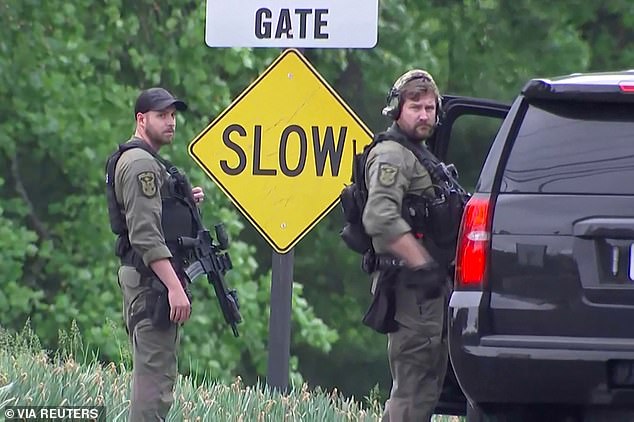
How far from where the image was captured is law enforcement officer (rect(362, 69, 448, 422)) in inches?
232

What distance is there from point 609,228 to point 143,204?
83.5 inches

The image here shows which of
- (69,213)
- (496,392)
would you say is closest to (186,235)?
(496,392)

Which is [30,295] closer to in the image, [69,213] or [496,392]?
[69,213]

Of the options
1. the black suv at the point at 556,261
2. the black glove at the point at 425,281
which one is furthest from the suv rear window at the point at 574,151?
the black glove at the point at 425,281

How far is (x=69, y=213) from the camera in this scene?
16.3 metres

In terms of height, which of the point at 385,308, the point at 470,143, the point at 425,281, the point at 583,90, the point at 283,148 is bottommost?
the point at 470,143

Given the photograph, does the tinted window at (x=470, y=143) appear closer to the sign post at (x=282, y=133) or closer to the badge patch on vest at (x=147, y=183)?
the sign post at (x=282, y=133)

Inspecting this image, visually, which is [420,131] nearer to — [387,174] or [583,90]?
[387,174]

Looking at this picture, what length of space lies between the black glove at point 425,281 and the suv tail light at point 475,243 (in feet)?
2.55

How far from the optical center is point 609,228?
194 inches

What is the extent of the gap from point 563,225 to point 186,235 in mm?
2127

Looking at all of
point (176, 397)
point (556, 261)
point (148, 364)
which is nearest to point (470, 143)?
point (176, 397)

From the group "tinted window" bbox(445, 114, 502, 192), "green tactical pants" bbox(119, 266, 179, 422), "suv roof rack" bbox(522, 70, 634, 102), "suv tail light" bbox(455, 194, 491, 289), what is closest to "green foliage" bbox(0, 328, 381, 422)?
"green tactical pants" bbox(119, 266, 179, 422)

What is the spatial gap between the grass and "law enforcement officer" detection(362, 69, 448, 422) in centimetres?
103
